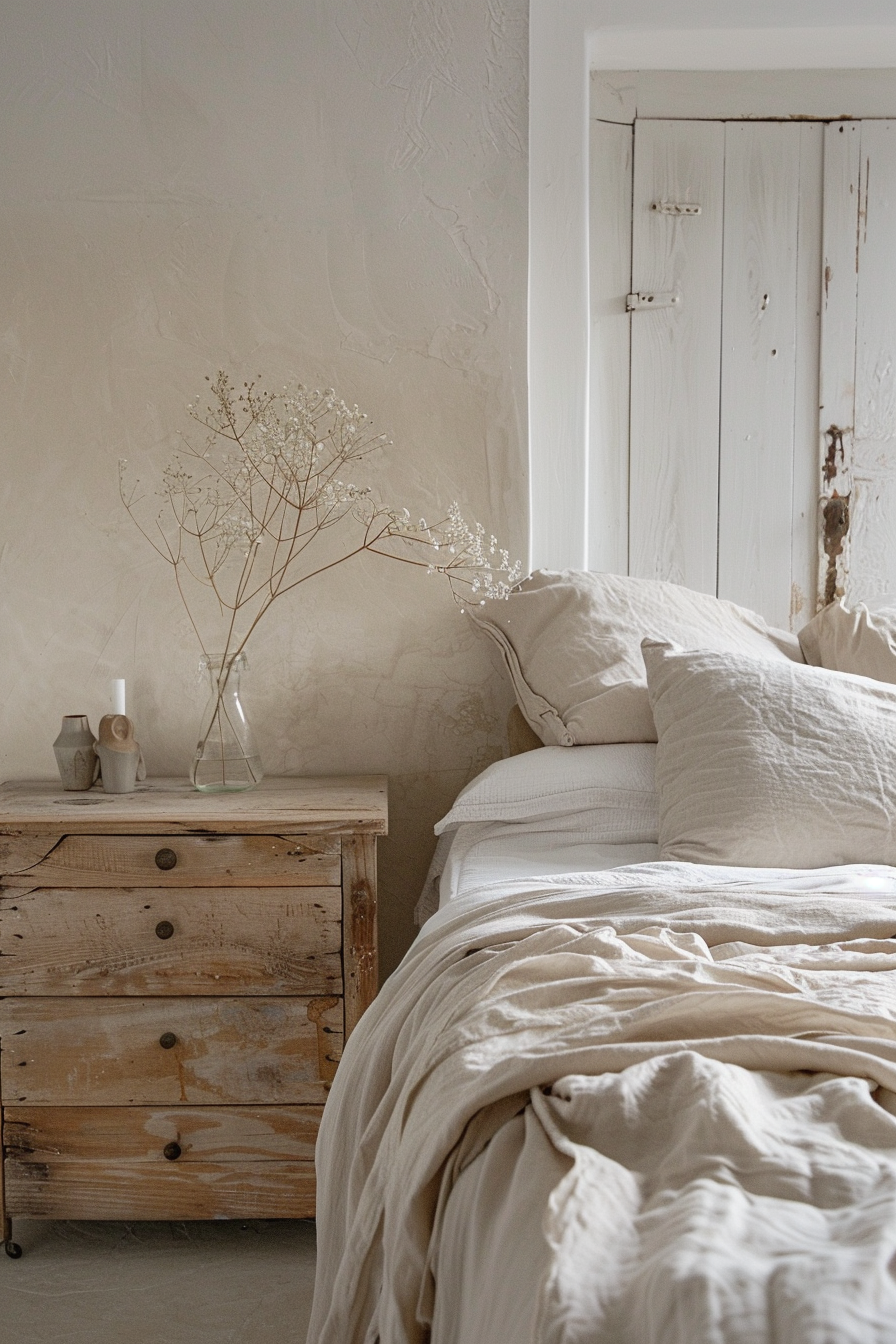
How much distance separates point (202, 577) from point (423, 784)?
0.62 metres

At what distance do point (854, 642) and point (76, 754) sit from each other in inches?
57.1

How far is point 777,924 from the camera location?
1202mm

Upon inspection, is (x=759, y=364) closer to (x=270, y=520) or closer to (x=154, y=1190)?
(x=270, y=520)

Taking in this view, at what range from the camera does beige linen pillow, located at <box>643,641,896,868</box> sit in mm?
1550

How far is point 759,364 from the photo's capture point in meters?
2.51

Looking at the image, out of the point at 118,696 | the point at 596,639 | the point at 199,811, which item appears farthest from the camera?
the point at 118,696

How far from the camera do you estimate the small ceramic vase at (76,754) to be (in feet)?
6.93

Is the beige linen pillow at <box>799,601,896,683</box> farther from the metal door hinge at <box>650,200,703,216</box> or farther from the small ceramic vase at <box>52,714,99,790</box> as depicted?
the small ceramic vase at <box>52,714,99,790</box>

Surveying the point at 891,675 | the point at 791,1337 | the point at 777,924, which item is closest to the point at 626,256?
the point at 891,675

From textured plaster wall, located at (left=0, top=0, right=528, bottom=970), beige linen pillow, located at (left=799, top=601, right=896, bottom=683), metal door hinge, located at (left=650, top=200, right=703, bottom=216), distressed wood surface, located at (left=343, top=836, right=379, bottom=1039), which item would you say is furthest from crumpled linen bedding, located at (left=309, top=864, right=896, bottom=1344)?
metal door hinge, located at (left=650, top=200, right=703, bottom=216)

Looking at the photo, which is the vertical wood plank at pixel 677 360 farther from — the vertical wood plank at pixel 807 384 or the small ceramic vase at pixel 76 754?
the small ceramic vase at pixel 76 754

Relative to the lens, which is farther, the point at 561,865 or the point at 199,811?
the point at 199,811

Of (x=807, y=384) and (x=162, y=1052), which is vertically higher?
(x=807, y=384)

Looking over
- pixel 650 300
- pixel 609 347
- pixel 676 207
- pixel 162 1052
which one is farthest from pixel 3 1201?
pixel 676 207
